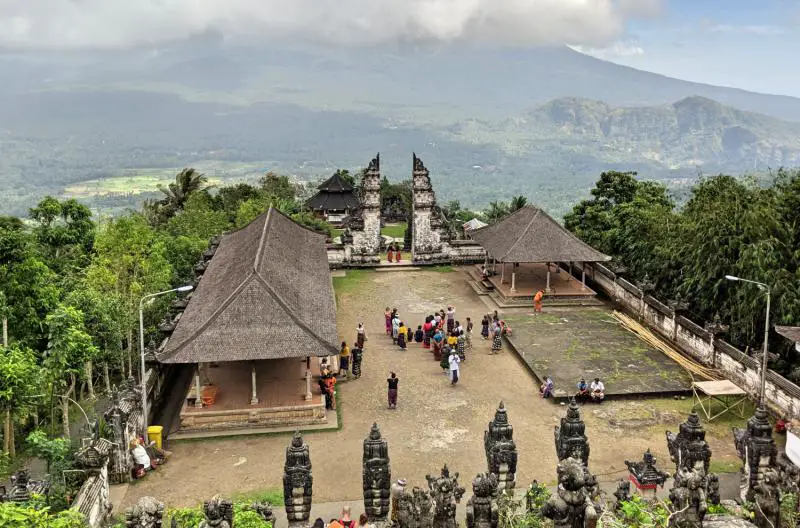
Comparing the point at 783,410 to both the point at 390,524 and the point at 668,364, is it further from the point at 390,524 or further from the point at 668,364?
the point at 390,524

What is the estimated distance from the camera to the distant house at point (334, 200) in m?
60.2

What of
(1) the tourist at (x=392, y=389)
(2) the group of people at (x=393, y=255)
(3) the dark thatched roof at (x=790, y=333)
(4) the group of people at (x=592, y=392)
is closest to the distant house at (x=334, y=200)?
(2) the group of people at (x=393, y=255)

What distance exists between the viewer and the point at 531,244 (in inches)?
1198

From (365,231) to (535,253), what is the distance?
11379 millimetres

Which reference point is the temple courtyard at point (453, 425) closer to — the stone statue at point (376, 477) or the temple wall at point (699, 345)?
the temple wall at point (699, 345)

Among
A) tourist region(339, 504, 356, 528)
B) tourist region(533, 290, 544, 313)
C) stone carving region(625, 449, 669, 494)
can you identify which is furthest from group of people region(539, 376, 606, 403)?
tourist region(339, 504, 356, 528)

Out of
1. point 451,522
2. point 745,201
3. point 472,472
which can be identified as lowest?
point 472,472

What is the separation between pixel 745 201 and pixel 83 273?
23959 mm

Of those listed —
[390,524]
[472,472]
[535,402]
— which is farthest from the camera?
[535,402]

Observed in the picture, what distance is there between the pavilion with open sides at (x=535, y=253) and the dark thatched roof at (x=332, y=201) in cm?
2783

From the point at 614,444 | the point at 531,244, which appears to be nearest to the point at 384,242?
the point at 531,244

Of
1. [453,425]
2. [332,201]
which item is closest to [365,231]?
[453,425]

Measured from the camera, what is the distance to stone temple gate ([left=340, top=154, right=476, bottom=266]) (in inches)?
1507

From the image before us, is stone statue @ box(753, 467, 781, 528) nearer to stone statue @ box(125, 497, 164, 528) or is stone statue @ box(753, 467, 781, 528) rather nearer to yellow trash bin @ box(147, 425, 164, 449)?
stone statue @ box(125, 497, 164, 528)
